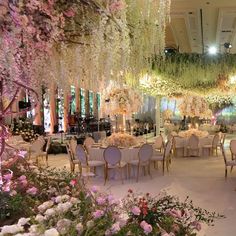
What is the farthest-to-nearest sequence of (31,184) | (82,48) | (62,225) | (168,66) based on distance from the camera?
(168,66) → (31,184) → (82,48) → (62,225)

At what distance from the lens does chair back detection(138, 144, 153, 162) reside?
8.59 metres

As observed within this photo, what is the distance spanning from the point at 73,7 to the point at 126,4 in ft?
0.99

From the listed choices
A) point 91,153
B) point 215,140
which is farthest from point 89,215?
point 215,140

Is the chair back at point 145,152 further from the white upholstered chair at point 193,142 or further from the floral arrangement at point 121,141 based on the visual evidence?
the white upholstered chair at point 193,142

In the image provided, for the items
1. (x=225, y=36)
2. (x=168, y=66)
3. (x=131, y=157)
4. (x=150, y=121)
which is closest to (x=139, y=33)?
(x=131, y=157)

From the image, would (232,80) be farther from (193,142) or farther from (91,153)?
(91,153)

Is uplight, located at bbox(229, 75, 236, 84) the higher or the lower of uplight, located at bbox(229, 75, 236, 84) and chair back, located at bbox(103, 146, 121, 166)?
the higher

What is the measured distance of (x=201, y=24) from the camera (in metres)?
11.4

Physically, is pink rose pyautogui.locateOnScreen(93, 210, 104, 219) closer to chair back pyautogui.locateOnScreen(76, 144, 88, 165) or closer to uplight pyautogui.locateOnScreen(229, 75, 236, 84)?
chair back pyautogui.locateOnScreen(76, 144, 88, 165)

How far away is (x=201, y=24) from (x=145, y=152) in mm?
4831

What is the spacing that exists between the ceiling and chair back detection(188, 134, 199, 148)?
3.34 m

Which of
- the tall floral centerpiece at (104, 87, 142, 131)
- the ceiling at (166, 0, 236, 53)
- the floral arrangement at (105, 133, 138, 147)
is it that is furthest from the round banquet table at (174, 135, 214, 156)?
the ceiling at (166, 0, 236, 53)

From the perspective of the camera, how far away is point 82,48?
2.88 meters

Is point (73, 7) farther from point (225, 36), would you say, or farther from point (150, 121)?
point (150, 121)
